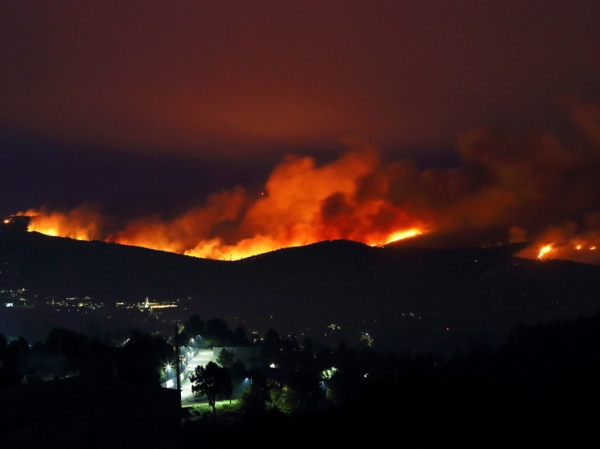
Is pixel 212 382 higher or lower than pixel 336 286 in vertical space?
lower

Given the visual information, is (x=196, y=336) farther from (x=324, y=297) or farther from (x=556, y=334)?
(x=324, y=297)

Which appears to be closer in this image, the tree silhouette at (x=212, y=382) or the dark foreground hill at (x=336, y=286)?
the tree silhouette at (x=212, y=382)

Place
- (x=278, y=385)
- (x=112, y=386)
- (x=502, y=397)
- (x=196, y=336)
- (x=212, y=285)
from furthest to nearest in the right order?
(x=212, y=285), (x=196, y=336), (x=278, y=385), (x=112, y=386), (x=502, y=397)

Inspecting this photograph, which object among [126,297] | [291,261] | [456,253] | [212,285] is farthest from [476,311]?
[126,297]

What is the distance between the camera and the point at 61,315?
134875mm

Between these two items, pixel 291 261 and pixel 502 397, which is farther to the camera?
pixel 291 261

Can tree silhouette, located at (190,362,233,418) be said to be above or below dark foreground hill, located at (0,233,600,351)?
below

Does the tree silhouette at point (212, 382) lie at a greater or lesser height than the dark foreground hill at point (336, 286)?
lesser

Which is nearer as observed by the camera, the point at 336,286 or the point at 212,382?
the point at 212,382

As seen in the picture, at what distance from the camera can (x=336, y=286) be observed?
15612cm

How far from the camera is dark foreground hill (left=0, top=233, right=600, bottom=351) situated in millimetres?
132625

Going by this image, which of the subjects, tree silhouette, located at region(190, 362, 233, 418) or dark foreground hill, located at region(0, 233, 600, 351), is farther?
dark foreground hill, located at region(0, 233, 600, 351)

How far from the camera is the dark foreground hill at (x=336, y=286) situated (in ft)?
435

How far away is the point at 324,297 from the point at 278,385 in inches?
3630
